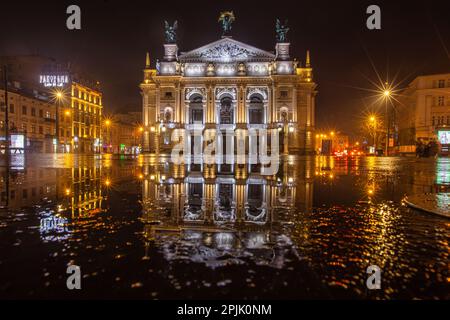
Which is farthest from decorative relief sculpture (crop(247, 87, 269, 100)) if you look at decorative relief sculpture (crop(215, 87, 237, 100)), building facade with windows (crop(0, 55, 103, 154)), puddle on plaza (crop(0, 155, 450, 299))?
puddle on plaza (crop(0, 155, 450, 299))

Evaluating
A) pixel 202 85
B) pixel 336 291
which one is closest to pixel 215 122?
pixel 202 85

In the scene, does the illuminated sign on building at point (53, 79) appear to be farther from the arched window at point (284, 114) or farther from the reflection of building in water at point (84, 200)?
the reflection of building in water at point (84, 200)

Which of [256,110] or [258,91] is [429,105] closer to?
[258,91]

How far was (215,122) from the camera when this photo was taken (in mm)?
67438

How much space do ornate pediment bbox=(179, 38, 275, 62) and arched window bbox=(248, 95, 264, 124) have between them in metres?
8.13

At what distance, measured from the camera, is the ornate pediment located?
67.0 m

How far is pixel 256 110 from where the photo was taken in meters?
71.8

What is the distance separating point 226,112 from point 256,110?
6.26m

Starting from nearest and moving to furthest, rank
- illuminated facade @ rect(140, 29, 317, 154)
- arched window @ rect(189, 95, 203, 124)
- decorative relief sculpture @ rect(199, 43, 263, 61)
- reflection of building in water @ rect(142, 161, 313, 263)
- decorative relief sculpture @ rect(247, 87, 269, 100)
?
reflection of building in water @ rect(142, 161, 313, 263) → illuminated facade @ rect(140, 29, 317, 154) → decorative relief sculpture @ rect(199, 43, 263, 61) → decorative relief sculpture @ rect(247, 87, 269, 100) → arched window @ rect(189, 95, 203, 124)

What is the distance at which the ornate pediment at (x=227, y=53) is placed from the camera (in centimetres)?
6700

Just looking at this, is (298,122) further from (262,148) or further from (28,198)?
(28,198)

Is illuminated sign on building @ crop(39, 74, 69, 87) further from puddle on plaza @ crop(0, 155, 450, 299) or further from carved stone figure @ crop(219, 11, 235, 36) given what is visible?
puddle on plaza @ crop(0, 155, 450, 299)

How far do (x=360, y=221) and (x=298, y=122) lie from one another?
65.5 m

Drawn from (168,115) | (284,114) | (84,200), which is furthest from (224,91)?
(84,200)
